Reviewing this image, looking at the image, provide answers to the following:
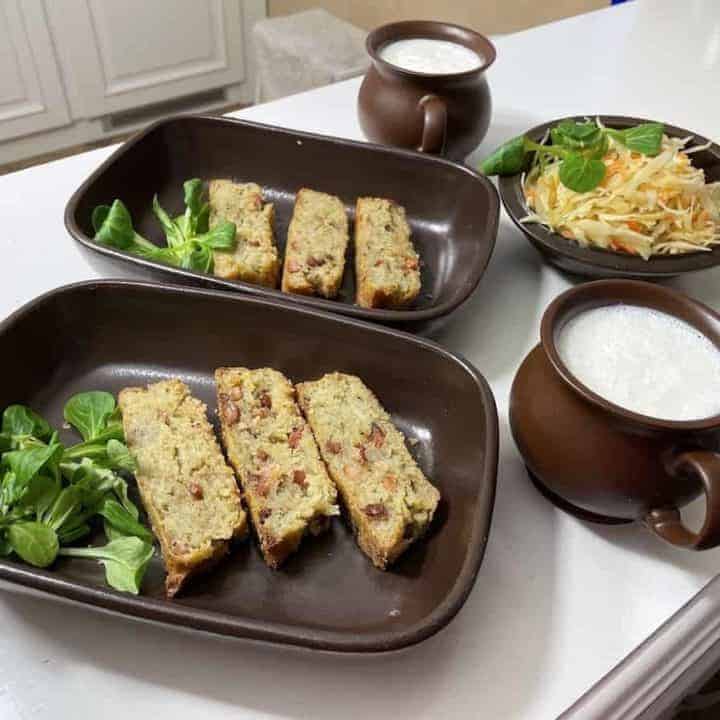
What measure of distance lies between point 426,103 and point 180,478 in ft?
2.43

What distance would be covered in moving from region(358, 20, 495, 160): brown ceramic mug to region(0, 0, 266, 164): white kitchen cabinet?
86.0 inches

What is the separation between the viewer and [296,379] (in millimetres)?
1027

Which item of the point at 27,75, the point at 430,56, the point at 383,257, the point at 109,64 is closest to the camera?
the point at 383,257

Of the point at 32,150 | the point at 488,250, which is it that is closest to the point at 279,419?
the point at 488,250

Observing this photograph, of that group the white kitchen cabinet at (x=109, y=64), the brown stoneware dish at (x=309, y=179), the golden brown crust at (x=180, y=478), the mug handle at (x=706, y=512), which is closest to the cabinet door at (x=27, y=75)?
the white kitchen cabinet at (x=109, y=64)

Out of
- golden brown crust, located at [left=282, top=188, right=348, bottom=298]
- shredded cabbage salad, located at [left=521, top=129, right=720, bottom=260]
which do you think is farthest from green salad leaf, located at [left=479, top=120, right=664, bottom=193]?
golden brown crust, located at [left=282, top=188, right=348, bottom=298]

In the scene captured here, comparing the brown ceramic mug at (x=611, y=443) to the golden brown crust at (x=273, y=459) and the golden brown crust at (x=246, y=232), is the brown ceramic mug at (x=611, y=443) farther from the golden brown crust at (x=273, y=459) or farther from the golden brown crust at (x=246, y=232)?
the golden brown crust at (x=246, y=232)

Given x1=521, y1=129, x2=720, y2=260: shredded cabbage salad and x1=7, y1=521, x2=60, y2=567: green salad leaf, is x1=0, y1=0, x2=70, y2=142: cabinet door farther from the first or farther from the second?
x1=7, y1=521, x2=60, y2=567: green salad leaf

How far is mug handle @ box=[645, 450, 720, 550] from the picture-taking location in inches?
27.5

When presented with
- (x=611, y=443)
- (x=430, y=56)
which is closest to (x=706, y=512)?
(x=611, y=443)

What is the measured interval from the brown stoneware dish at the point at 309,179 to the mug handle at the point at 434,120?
3 cm

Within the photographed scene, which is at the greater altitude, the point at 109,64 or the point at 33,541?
the point at 33,541

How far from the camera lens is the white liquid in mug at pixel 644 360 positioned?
0.79m

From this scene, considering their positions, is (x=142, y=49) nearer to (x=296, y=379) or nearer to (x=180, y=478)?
(x=296, y=379)
